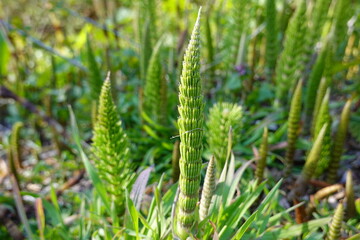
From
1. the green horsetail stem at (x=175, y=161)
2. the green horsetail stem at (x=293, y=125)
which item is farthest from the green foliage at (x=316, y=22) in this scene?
the green horsetail stem at (x=175, y=161)

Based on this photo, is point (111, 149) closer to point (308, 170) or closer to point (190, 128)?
point (190, 128)

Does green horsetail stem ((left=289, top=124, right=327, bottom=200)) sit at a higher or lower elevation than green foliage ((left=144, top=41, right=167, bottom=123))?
lower

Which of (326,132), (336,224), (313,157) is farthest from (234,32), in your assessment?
(336,224)

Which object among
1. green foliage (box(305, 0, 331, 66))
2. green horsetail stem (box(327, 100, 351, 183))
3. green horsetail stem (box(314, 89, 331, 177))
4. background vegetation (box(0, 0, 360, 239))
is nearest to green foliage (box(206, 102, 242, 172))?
background vegetation (box(0, 0, 360, 239))

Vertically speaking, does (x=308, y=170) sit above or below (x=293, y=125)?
below

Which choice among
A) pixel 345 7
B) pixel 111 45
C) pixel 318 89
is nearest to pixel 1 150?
pixel 111 45

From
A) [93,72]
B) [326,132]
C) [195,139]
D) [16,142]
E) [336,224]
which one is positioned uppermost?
[93,72]

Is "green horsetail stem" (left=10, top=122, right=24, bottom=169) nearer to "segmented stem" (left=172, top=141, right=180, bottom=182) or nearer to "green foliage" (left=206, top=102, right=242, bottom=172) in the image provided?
"segmented stem" (left=172, top=141, right=180, bottom=182)
